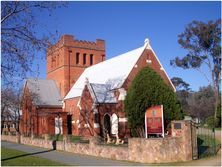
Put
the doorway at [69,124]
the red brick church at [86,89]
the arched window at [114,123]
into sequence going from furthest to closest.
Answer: the doorway at [69,124]
the arched window at [114,123]
the red brick church at [86,89]

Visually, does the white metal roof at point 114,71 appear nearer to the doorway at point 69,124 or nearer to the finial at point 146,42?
the finial at point 146,42

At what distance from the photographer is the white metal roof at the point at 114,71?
40.3m

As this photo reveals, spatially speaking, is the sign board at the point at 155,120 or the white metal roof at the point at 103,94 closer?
the sign board at the point at 155,120

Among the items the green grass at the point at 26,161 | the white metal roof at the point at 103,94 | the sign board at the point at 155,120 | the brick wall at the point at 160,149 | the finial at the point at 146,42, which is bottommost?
the green grass at the point at 26,161

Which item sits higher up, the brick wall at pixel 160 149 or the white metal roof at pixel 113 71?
the white metal roof at pixel 113 71

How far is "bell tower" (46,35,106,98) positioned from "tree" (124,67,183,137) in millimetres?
23193

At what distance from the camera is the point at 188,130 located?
801 inches

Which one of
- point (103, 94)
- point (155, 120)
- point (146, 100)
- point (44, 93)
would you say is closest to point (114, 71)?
point (103, 94)

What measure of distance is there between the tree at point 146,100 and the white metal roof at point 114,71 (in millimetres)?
6220

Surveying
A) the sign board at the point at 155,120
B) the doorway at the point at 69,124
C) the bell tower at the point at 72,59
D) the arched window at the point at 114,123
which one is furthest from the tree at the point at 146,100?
the bell tower at the point at 72,59

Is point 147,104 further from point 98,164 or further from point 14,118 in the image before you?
point 14,118

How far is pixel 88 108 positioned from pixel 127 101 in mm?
6642

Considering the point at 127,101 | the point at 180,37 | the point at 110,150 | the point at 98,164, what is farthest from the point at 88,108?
the point at 180,37

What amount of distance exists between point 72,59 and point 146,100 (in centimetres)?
2664
